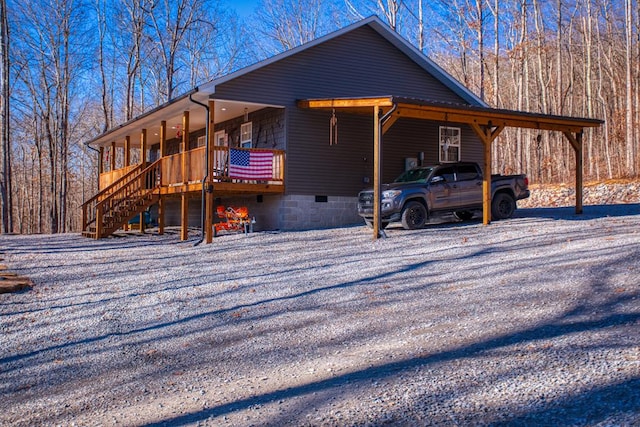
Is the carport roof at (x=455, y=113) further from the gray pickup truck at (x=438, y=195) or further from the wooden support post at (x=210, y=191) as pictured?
the wooden support post at (x=210, y=191)

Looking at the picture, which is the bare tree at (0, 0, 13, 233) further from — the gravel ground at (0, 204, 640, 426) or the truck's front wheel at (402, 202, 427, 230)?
the truck's front wheel at (402, 202, 427, 230)

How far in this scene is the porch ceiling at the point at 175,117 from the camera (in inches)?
725

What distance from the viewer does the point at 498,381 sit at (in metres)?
4.68

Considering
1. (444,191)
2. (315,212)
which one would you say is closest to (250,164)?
(315,212)

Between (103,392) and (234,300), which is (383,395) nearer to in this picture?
(103,392)

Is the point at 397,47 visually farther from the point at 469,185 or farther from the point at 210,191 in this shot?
the point at 210,191

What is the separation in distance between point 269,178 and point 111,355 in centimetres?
1161

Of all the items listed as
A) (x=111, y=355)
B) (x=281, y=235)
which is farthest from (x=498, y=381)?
→ (x=281, y=235)

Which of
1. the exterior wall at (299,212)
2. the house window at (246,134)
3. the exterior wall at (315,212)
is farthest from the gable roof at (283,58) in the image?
the exterior wall at (315,212)

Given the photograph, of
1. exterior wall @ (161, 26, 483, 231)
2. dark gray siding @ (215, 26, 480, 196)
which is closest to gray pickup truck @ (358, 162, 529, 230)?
exterior wall @ (161, 26, 483, 231)

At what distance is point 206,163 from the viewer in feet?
55.3

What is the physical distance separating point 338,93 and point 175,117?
6.21 m

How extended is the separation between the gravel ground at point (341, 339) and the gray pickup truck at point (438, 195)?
3241mm

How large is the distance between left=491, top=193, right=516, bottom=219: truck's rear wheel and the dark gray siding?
14.5 ft
